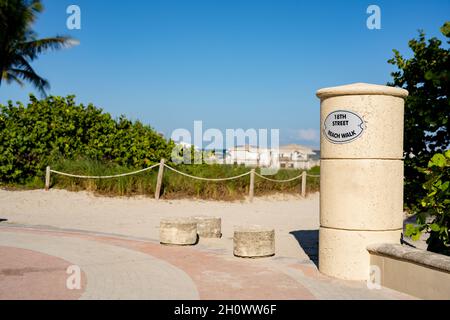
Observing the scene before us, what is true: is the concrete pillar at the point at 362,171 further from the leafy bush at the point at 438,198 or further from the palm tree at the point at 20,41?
the palm tree at the point at 20,41

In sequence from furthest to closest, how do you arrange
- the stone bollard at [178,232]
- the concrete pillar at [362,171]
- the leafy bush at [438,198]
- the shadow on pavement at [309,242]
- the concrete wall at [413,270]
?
the stone bollard at [178,232], the shadow on pavement at [309,242], the concrete pillar at [362,171], the leafy bush at [438,198], the concrete wall at [413,270]

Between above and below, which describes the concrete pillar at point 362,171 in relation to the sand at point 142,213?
above

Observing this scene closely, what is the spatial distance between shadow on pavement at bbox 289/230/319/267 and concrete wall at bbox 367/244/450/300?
4.71 feet

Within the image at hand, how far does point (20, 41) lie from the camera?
2706 cm

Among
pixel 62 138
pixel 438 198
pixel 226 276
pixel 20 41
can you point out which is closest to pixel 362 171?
pixel 438 198

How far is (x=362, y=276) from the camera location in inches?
261

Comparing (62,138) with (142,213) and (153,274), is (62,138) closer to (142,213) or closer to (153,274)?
(142,213)

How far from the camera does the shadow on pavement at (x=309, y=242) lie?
8.67m

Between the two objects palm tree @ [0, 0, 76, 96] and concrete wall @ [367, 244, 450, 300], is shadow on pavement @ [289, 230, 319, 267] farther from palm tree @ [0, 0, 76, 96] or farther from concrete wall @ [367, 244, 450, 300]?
palm tree @ [0, 0, 76, 96]

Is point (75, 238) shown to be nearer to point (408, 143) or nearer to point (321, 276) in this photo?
point (321, 276)

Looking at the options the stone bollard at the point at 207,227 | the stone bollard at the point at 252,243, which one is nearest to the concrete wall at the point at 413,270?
the stone bollard at the point at 252,243

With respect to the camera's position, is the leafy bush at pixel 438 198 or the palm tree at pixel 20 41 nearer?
the leafy bush at pixel 438 198

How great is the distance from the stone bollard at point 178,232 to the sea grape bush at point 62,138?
9.20 metres
